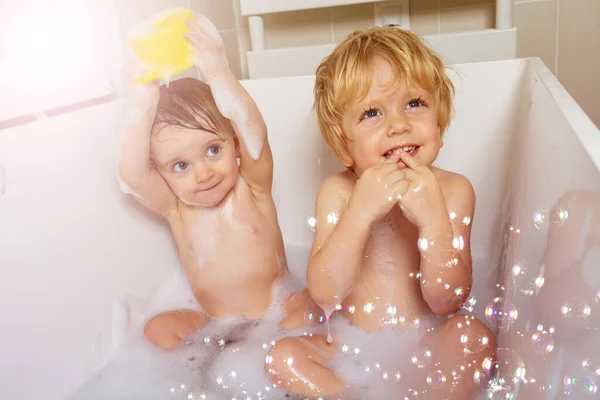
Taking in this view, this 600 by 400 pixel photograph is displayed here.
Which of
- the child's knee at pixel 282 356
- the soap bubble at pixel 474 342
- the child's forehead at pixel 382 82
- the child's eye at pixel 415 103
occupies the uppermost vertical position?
the child's forehead at pixel 382 82

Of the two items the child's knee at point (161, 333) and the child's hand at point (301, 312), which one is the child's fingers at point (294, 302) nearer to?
the child's hand at point (301, 312)

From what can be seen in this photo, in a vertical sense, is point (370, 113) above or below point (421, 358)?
above

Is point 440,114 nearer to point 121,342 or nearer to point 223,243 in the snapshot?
point 223,243

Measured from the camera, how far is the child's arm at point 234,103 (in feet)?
2.95

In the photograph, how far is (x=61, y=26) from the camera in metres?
0.92

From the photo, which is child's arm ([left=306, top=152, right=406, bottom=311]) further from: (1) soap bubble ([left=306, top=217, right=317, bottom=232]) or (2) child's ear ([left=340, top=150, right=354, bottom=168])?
(1) soap bubble ([left=306, top=217, right=317, bottom=232])

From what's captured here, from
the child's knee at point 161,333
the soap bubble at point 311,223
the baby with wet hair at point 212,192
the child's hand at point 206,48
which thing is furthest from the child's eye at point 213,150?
the soap bubble at point 311,223

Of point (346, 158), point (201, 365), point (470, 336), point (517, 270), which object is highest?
point (346, 158)

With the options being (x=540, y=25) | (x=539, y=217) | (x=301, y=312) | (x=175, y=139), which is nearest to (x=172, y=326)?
(x=301, y=312)

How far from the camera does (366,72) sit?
0.81 metres

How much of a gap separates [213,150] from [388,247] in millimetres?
331

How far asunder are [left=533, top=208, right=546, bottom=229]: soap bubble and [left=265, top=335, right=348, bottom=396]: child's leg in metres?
0.35

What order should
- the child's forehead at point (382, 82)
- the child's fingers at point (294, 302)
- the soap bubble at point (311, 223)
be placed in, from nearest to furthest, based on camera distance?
the child's forehead at point (382, 82)
the child's fingers at point (294, 302)
the soap bubble at point (311, 223)

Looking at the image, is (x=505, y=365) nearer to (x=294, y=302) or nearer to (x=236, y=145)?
(x=294, y=302)
